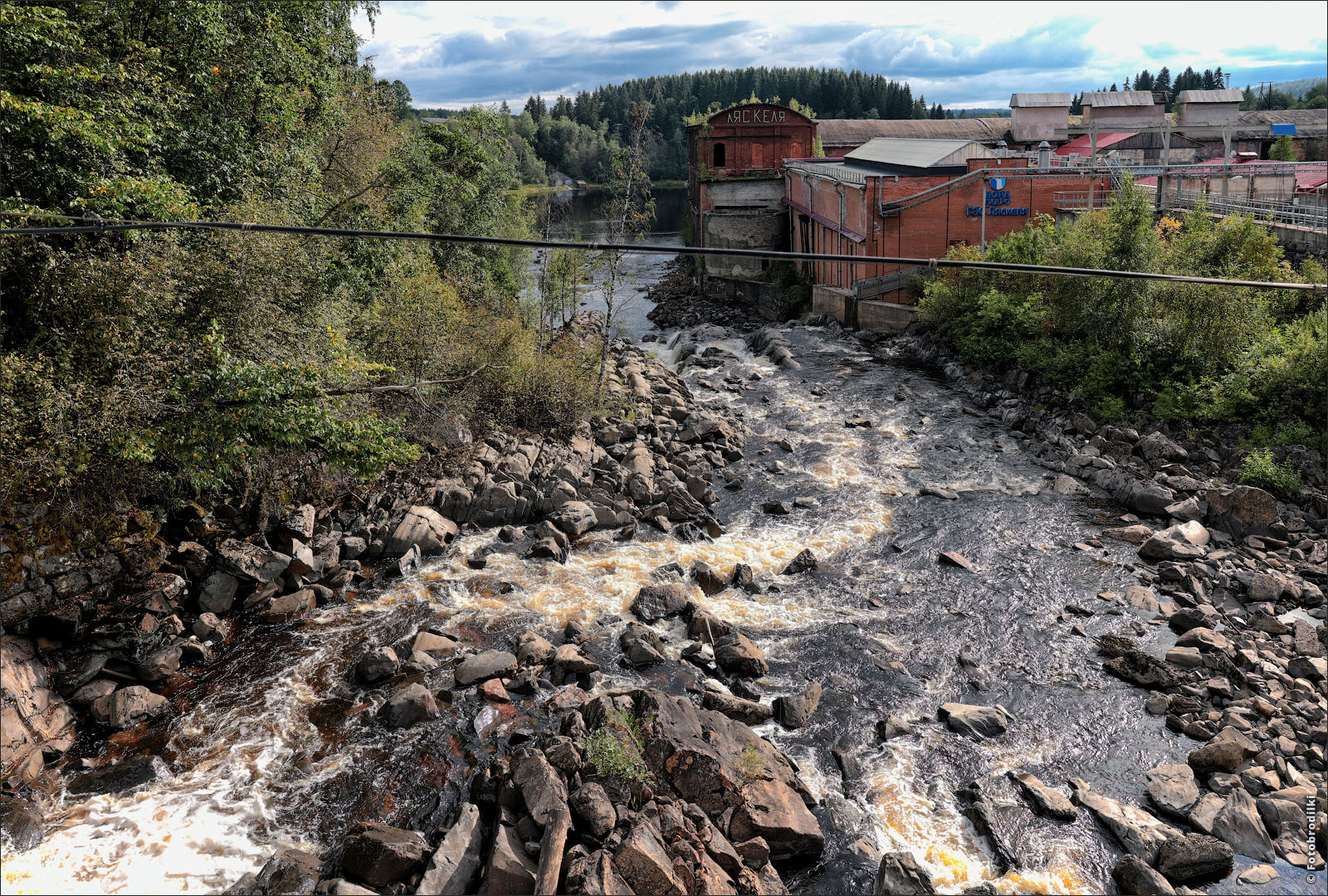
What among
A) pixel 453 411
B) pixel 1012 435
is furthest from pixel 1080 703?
pixel 453 411

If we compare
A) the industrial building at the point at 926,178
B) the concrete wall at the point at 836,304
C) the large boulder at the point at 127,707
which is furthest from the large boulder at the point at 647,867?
the concrete wall at the point at 836,304

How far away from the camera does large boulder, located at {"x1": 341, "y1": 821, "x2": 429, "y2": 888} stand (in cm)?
785

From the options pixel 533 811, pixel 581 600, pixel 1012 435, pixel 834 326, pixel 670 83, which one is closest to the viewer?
pixel 533 811

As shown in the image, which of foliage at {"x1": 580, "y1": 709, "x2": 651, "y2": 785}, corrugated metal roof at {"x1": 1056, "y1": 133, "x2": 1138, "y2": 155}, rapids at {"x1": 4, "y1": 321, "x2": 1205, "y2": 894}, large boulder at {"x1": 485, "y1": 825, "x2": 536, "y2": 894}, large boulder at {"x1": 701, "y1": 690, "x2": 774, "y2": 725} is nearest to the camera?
large boulder at {"x1": 485, "y1": 825, "x2": 536, "y2": 894}

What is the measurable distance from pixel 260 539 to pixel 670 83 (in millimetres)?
119498

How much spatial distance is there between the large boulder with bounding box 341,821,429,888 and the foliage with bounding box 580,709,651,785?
1.90 m

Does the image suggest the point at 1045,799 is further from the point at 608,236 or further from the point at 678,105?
the point at 678,105

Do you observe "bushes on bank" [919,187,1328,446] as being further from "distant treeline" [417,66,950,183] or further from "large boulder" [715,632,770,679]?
"distant treeline" [417,66,950,183]

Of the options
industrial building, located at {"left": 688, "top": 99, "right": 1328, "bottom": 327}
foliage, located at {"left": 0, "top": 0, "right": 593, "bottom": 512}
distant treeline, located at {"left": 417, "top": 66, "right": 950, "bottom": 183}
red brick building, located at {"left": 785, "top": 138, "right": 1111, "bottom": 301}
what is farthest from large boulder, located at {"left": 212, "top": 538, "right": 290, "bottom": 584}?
distant treeline, located at {"left": 417, "top": 66, "right": 950, "bottom": 183}

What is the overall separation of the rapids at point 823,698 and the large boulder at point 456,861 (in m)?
0.60

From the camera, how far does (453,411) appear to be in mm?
18828

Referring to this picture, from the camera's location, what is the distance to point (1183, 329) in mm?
21422

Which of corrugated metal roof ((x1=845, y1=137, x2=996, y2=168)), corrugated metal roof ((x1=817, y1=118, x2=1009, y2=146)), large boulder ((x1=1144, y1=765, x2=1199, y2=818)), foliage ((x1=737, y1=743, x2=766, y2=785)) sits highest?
corrugated metal roof ((x1=817, y1=118, x2=1009, y2=146))

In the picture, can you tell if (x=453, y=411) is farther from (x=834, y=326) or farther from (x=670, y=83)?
(x=670, y=83)
